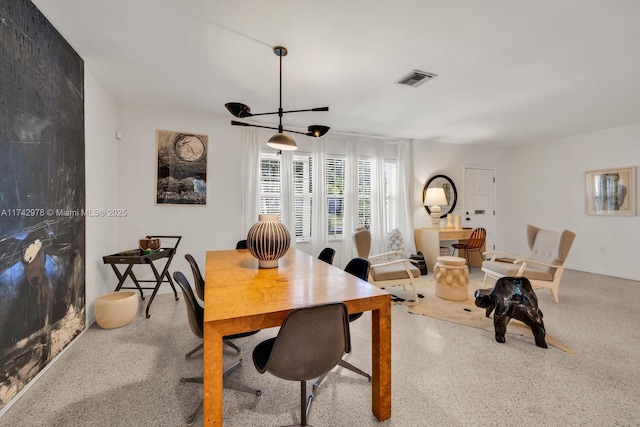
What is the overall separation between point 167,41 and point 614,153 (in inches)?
267

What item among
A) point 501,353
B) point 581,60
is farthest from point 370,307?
point 581,60

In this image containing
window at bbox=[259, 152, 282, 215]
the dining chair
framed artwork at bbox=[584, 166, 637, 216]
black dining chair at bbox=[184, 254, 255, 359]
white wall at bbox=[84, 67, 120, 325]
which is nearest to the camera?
black dining chair at bbox=[184, 254, 255, 359]

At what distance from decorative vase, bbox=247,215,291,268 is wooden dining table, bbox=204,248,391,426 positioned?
0.11 metres

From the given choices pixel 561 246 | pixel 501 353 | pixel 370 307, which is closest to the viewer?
pixel 370 307

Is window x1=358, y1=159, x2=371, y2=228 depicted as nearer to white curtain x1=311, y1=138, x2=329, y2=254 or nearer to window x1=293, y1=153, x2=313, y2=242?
white curtain x1=311, y1=138, x2=329, y2=254

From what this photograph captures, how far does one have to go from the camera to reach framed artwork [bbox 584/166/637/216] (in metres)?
4.54

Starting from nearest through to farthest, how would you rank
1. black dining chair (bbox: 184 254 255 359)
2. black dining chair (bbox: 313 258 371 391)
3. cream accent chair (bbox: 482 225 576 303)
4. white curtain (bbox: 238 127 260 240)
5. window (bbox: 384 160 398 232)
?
black dining chair (bbox: 313 258 371 391)
black dining chair (bbox: 184 254 255 359)
cream accent chair (bbox: 482 225 576 303)
white curtain (bbox: 238 127 260 240)
window (bbox: 384 160 398 232)

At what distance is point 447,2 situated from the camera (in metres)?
1.86

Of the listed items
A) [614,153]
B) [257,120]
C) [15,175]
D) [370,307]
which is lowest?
[370,307]

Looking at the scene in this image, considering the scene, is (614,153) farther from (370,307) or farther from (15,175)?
(15,175)

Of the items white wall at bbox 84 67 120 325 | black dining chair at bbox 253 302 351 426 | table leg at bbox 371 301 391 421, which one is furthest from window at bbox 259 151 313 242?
black dining chair at bbox 253 302 351 426

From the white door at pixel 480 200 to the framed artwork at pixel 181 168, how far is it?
205 inches

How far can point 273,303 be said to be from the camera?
4.21ft

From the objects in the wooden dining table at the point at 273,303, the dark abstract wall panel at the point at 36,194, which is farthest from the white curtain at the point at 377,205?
the dark abstract wall panel at the point at 36,194
